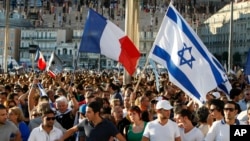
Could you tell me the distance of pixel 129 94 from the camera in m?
13.0

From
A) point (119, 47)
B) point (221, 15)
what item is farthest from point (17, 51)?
point (119, 47)

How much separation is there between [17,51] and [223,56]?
25.0 m

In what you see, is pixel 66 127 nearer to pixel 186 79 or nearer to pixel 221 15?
pixel 186 79

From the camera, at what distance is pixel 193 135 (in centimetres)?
A: 937

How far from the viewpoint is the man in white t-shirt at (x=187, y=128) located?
9.36m

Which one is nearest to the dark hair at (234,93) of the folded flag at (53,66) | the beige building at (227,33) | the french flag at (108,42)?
the french flag at (108,42)

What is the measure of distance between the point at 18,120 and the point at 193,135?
1705 mm

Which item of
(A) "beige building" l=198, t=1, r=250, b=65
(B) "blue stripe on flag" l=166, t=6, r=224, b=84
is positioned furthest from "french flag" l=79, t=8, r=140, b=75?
(A) "beige building" l=198, t=1, r=250, b=65

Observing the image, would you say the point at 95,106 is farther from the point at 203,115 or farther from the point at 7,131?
the point at 203,115

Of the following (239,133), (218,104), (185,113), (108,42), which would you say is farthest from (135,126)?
(108,42)

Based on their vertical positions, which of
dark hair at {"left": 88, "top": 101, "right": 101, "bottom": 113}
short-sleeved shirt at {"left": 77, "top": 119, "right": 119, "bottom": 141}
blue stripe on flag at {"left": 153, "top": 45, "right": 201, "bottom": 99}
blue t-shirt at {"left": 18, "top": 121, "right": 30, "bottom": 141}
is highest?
blue stripe on flag at {"left": 153, "top": 45, "right": 201, "bottom": 99}

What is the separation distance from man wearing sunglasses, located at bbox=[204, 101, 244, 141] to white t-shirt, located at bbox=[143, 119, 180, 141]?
296 millimetres

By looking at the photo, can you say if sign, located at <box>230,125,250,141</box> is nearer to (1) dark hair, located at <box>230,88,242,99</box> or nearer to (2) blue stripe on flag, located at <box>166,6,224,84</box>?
(2) blue stripe on flag, located at <box>166,6,224,84</box>

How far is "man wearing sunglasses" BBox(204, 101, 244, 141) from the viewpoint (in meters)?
8.93
